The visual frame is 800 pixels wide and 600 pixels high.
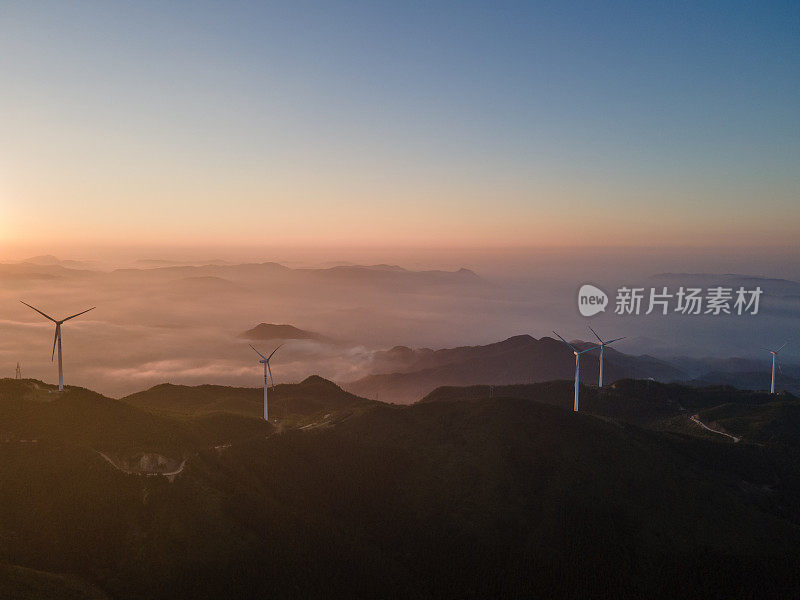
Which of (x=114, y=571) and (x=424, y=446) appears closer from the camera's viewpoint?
(x=114, y=571)

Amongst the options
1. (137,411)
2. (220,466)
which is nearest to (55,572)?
(220,466)

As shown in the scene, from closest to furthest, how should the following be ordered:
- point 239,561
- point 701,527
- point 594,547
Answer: point 239,561
point 594,547
point 701,527

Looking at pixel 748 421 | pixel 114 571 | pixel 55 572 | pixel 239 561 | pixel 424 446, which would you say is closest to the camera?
pixel 55 572

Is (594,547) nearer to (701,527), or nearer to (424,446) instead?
(701,527)

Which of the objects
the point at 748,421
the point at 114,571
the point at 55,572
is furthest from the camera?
the point at 748,421

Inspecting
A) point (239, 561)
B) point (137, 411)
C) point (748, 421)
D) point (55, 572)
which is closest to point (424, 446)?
point (239, 561)

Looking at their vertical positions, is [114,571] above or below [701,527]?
above

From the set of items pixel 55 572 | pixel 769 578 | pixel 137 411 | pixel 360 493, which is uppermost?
pixel 137 411

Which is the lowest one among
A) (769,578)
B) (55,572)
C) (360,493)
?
(769,578)

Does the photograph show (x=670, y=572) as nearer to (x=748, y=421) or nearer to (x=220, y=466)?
(x=220, y=466)
